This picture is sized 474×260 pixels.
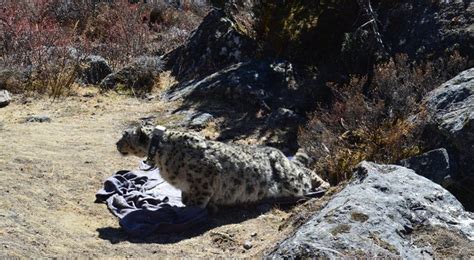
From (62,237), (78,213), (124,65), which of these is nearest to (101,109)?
(124,65)

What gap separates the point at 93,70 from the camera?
14359 millimetres

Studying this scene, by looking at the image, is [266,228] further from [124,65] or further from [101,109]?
[124,65]

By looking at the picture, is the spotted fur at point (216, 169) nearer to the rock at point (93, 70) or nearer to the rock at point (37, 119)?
the rock at point (37, 119)

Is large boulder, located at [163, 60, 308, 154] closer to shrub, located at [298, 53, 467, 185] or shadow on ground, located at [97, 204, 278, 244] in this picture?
shrub, located at [298, 53, 467, 185]

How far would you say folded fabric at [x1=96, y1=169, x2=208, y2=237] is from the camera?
696cm

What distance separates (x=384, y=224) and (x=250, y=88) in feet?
23.6

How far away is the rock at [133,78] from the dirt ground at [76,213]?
110 inches

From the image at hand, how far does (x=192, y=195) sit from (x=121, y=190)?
1280mm

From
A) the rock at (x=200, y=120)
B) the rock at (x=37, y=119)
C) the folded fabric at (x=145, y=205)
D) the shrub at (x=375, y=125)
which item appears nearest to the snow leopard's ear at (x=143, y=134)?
the folded fabric at (x=145, y=205)

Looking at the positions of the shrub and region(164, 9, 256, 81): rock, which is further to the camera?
region(164, 9, 256, 81): rock

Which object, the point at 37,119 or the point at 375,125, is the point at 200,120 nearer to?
the point at 37,119

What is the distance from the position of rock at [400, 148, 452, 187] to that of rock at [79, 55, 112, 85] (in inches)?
330

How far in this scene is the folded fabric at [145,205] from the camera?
696cm

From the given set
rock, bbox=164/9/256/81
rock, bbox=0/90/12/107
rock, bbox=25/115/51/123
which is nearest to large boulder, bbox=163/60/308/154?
rock, bbox=164/9/256/81
